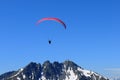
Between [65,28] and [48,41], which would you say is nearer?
[65,28]

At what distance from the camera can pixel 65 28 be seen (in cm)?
9406

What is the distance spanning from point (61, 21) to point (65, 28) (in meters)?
5.20

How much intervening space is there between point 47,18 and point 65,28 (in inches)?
286

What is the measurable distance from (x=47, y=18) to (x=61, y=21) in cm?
404

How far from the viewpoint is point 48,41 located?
102m

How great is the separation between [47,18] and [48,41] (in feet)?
24.0

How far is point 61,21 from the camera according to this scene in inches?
3885

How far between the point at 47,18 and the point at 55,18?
2.28 m

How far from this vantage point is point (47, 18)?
98.4 metres

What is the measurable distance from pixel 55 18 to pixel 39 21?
457 cm

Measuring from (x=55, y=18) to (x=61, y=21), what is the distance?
1954mm

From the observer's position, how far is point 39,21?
9775 cm
